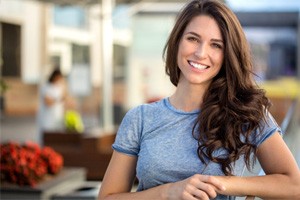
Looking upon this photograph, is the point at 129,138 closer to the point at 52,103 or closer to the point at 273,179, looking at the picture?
the point at 273,179

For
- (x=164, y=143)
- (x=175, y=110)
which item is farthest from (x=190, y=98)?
(x=164, y=143)

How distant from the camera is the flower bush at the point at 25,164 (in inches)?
220

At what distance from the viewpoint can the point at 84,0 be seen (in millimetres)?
12383

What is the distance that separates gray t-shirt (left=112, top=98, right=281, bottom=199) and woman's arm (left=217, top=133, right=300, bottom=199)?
41 millimetres

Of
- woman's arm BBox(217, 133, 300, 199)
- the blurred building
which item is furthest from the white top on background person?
woman's arm BBox(217, 133, 300, 199)

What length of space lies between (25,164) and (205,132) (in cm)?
380

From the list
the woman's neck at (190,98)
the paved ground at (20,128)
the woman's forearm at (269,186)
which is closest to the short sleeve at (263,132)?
the woman's forearm at (269,186)

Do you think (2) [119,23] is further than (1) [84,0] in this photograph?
Yes

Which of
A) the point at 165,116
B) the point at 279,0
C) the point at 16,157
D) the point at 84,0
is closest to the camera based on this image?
the point at 165,116

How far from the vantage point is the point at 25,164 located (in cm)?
568

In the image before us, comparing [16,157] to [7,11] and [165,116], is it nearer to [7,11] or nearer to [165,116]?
[165,116]

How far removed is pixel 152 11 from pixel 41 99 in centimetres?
614

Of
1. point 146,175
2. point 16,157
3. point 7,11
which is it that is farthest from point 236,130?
point 7,11

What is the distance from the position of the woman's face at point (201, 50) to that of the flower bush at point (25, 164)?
11.8ft
